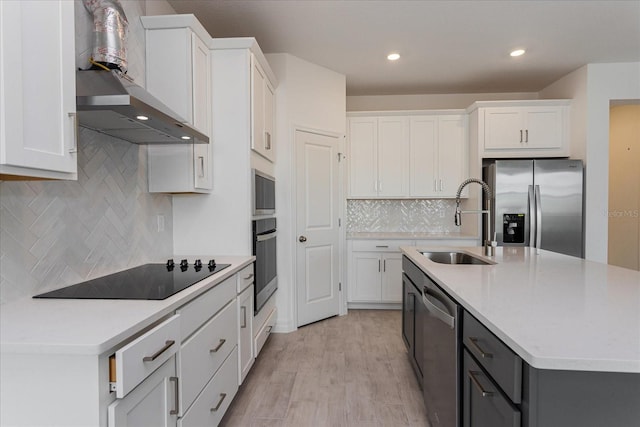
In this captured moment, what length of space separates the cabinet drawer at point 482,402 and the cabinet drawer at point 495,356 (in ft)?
0.10

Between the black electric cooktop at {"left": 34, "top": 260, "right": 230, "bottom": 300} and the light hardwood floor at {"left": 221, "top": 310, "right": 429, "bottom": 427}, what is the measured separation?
94 centimetres

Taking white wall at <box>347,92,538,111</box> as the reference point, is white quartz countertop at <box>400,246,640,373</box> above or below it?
below

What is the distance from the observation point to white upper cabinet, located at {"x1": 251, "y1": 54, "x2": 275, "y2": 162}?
2.64 m

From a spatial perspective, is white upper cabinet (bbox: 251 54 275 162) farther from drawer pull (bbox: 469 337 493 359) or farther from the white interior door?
drawer pull (bbox: 469 337 493 359)

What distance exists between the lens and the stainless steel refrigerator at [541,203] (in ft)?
12.5

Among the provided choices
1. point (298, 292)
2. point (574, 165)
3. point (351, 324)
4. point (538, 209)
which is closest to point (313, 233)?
point (298, 292)

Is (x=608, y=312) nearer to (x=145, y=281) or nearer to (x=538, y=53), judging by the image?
(x=145, y=281)

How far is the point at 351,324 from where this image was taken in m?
3.77

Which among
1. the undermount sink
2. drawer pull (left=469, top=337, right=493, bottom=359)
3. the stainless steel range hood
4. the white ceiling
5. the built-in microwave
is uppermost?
the white ceiling

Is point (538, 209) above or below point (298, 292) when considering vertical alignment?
above

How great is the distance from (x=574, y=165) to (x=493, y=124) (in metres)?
0.95

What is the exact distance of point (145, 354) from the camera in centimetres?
112

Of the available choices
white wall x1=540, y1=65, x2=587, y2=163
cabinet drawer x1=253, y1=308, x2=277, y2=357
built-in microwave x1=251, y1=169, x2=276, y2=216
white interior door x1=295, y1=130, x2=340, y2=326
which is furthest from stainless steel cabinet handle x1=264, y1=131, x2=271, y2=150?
white wall x1=540, y1=65, x2=587, y2=163

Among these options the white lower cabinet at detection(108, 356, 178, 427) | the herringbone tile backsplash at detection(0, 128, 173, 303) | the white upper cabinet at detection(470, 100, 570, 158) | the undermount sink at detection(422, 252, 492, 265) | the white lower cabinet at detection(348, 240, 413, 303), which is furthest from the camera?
the white lower cabinet at detection(348, 240, 413, 303)
